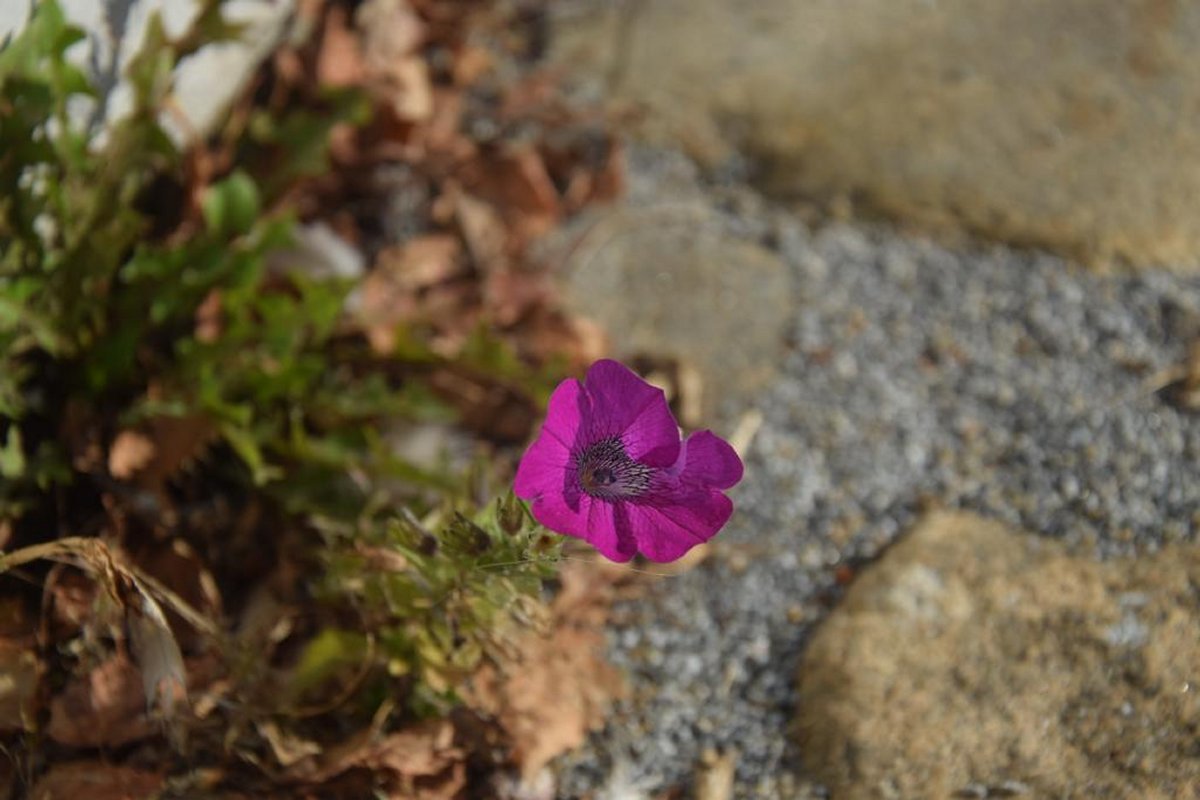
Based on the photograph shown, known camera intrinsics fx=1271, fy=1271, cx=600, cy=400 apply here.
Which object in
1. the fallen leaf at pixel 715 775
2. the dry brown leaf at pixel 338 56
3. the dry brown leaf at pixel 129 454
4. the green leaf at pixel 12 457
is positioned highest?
the green leaf at pixel 12 457

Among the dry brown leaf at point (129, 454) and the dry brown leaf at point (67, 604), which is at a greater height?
the dry brown leaf at point (129, 454)

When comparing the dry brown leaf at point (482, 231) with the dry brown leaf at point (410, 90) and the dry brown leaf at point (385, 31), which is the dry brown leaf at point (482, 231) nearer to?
the dry brown leaf at point (410, 90)

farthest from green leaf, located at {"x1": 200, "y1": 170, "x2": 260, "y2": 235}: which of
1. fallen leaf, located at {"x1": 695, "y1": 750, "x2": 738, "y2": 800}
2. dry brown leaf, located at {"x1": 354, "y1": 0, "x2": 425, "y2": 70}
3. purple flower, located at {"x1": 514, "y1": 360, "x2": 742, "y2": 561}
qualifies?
fallen leaf, located at {"x1": 695, "y1": 750, "x2": 738, "y2": 800}

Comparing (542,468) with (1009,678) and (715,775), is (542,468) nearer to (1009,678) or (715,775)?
(715,775)

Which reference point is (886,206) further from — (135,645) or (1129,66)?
(135,645)

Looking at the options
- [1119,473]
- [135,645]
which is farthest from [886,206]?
[135,645]

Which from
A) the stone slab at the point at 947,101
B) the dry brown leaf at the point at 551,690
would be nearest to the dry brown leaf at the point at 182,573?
the dry brown leaf at the point at 551,690

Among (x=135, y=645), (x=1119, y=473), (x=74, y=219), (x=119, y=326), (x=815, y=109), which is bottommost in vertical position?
(x=1119, y=473)
